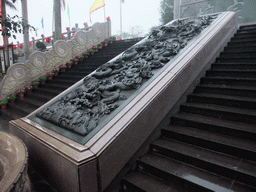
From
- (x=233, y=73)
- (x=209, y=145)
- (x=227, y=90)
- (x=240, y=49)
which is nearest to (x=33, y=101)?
(x=209, y=145)

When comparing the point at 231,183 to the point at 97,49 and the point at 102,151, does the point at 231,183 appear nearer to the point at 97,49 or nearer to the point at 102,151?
the point at 102,151

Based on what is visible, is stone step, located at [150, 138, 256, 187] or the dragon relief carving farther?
the dragon relief carving

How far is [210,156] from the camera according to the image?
2.26m

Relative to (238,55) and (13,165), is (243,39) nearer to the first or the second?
(238,55)

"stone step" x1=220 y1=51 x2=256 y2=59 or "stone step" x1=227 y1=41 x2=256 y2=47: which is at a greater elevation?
"stone step" x1=227 y1=41 x2=256 y2=47

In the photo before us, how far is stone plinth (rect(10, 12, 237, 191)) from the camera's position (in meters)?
1.94

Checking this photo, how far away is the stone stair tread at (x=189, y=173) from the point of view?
6.25 ft

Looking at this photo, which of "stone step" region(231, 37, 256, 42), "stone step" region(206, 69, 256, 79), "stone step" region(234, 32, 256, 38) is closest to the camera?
"stone step" region(206, 69, 256, 79)

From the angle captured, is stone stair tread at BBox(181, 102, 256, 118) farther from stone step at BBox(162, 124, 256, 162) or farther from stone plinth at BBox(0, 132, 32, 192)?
stone plinth at BBox(0, 132, 32, 192)

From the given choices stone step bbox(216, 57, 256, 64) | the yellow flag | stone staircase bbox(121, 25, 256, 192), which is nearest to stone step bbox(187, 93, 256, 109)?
stone staircase bbox(121, 25, 256, 192)

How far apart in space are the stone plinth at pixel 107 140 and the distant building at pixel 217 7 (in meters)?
8.15

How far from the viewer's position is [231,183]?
1.93 metres

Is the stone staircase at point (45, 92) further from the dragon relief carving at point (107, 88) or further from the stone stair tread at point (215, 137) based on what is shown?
the stone stair tread at point (215, 137)

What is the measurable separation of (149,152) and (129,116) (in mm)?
749
